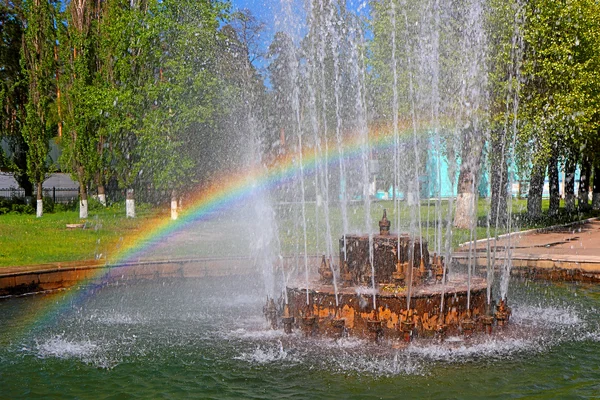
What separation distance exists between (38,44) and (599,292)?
2547 centimetres

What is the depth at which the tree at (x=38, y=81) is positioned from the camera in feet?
90.8

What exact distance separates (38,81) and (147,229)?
38.1ft

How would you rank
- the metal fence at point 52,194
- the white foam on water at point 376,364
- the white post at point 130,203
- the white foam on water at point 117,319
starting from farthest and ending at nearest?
the metal fence at point 52,194 → the white post at point 130,203 → the white foam on water at point 117,319 → the white foam on water at point 376,364

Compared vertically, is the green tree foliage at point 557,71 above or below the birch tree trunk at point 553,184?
above

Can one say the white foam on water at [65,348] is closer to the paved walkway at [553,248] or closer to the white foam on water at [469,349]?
the white foam on water at [469,349]

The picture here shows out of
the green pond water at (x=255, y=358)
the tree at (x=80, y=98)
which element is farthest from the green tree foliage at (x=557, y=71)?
the tree at (x=80, y=98)

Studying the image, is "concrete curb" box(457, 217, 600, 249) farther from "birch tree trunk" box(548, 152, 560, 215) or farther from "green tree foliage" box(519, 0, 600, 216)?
"green tree foliage" box(519, 0, 600, 216)

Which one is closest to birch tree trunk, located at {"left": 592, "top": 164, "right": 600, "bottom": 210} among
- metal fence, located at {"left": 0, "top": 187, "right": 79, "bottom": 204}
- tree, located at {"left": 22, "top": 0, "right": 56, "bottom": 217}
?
tree, located at {"left": 22, "top": 0, "right": 56, "bottom": 217}

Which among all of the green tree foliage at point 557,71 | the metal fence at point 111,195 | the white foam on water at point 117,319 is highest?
the green tree foliage at point 557,71

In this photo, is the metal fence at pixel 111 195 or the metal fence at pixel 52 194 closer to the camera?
the metal fence at pixel 111 195

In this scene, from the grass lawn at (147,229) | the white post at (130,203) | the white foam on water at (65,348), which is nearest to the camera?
the white foam on water at (65,348)

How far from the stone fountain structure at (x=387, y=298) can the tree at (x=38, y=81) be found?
21581mm

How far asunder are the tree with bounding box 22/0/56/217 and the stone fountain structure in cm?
2158

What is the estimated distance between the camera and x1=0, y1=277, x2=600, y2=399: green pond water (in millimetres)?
6383
